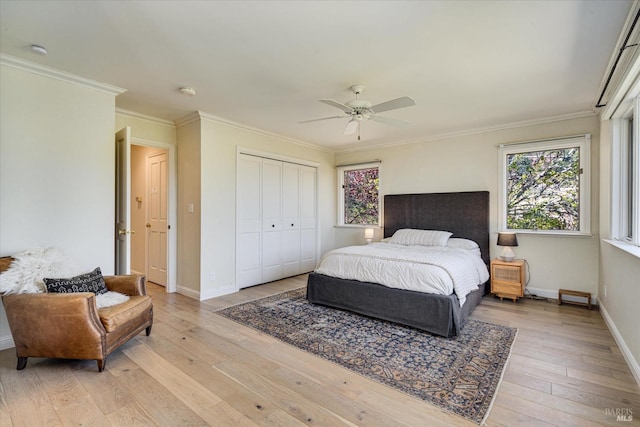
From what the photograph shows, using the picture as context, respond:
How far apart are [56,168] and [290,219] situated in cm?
338

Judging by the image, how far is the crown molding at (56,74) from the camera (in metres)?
→ 2.66

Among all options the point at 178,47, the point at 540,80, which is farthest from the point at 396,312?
the point at 178,47

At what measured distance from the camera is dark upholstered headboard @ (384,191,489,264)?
463 centimetres

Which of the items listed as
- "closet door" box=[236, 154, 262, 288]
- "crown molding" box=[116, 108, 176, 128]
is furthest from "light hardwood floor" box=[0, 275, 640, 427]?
"crown molding" box=[116, 108, 176, 128]

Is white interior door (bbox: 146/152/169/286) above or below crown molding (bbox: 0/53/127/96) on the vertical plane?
below

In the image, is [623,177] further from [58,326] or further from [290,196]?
[58,326]

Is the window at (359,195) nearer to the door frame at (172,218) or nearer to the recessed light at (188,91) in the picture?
the door frame at (172,218)

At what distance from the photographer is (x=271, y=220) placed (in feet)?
17.2

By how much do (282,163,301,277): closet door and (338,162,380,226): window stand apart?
1144 millimetres

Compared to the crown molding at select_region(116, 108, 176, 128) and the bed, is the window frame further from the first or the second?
the crown molding at select_region(116, 108, 176, 128)

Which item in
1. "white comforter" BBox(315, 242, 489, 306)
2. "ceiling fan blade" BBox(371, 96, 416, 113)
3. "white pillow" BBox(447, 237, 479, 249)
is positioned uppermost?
"ceiling fan blade" BBox(371, 96, 416, 113)

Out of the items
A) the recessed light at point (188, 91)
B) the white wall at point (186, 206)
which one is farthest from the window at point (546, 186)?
the white wall at point (186, 206)

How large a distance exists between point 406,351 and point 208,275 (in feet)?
9.26

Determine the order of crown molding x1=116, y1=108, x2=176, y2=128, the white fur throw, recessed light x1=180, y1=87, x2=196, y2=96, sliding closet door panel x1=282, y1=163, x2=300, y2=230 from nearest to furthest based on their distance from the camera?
the white fur throw
recessed light x1=180, y1=87, x2=196, y2=96
crown molding x1=116, y1=108, x2=176, y2=128
sliding closet door panel x1=282, y1=163, x2=300, y2=230
